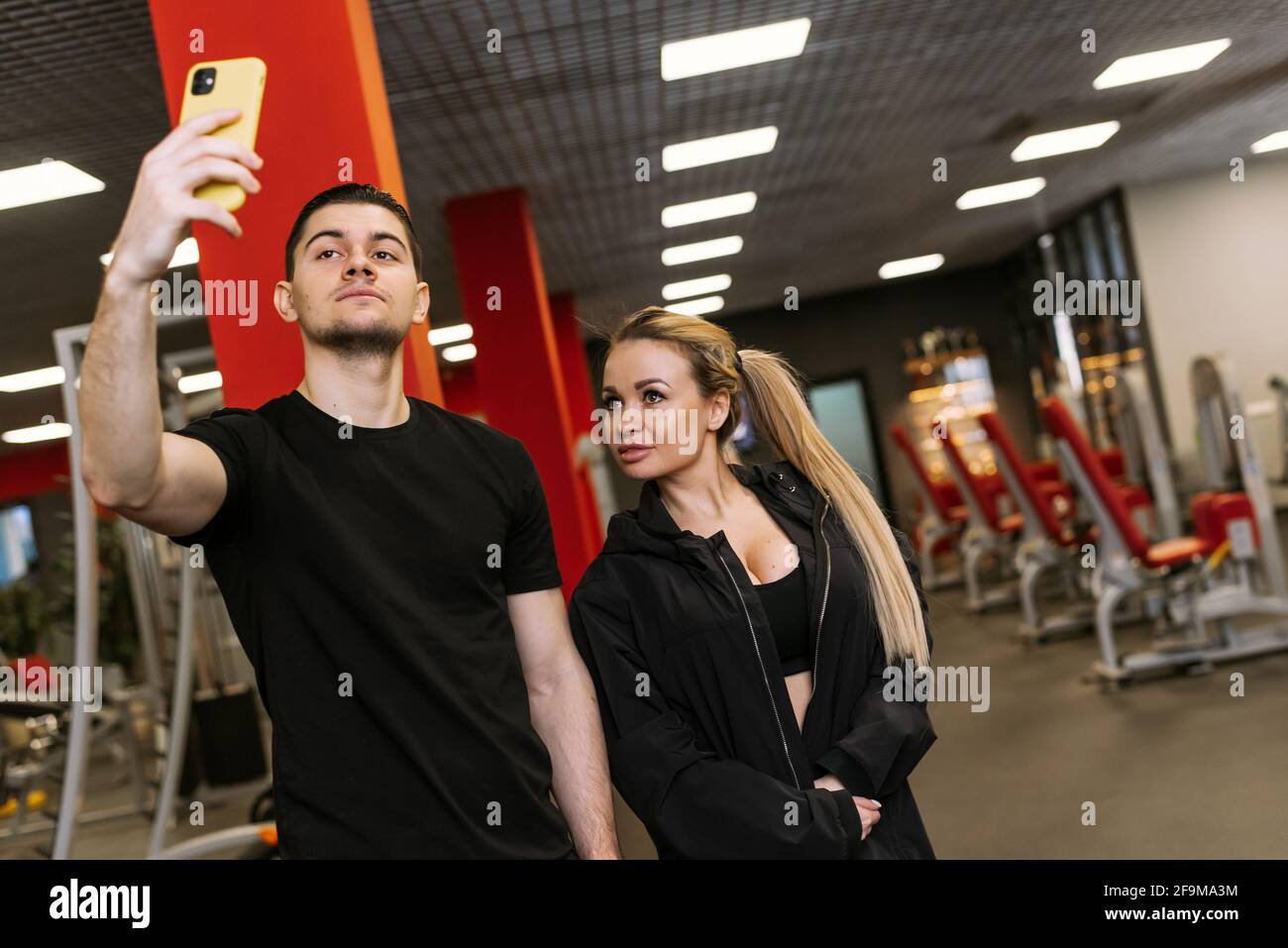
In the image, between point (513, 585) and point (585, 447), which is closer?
point (513, 585)

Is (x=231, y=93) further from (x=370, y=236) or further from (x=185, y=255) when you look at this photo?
(x=185, y=255)

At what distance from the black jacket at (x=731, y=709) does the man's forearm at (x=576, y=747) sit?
24mm

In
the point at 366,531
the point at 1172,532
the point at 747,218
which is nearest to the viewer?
the point at 366,531

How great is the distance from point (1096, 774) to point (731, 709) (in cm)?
274

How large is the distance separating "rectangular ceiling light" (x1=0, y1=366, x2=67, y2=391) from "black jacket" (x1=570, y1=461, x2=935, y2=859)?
377 inches

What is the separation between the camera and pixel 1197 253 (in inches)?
418

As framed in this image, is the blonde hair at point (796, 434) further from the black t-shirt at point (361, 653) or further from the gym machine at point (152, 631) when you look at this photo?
the gym machine at point (152, 631)

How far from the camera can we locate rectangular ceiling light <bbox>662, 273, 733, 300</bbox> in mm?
11773

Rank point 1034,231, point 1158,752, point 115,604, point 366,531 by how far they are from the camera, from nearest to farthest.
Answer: point 366,531, point 1158,752, point 115,604, point 1034,231

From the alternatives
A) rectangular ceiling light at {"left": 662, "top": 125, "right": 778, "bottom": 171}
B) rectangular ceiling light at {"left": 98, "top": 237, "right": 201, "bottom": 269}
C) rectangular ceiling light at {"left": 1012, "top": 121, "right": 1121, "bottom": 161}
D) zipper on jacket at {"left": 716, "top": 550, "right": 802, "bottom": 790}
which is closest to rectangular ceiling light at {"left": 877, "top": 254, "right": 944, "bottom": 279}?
rectangular ceiling light at {"left": 1012, "top": 121, "right": 1121, "bottom": 161}

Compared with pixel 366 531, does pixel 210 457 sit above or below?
above

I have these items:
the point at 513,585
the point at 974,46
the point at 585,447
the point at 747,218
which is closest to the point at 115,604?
the point at 585,447

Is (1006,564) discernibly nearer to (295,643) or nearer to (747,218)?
(747,218)

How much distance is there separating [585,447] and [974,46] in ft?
10.2
